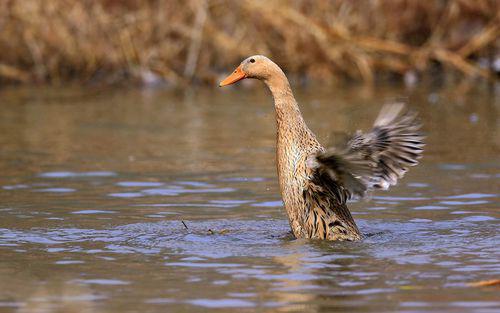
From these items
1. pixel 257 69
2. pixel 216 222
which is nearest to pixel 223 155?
pixel 216 222

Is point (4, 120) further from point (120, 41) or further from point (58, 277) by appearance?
point (58, 277)

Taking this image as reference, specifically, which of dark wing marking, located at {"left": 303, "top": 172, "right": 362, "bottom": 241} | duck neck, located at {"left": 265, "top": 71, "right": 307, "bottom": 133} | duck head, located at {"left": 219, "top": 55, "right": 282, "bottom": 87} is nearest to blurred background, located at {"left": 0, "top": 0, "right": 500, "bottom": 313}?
dark wing marking, located at {"left": 303, "top": 172, "right": 362, "bottom": 241}

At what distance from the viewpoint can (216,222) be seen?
829 cm

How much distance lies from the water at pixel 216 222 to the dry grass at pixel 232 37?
4.99 meters

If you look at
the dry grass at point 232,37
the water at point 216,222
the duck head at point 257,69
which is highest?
the dry grass at point 232,37

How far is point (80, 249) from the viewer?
721 centimetres

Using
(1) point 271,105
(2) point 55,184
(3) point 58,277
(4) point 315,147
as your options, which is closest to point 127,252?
(3) point 58,277

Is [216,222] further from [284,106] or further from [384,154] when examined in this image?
[384,154]

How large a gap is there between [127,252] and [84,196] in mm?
2611

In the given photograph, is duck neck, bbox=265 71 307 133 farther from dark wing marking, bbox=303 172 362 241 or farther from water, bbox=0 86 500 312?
water, bbox=0 86 500 312

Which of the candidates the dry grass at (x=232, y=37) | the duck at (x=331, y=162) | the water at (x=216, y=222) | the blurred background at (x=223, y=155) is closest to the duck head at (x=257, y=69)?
the duck at (x=331, y=162)

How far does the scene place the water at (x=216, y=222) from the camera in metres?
5.78

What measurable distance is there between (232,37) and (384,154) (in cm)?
1453

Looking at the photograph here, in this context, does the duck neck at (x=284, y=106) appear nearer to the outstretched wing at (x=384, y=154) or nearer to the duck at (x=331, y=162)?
the duck at (x=331, y=162)
